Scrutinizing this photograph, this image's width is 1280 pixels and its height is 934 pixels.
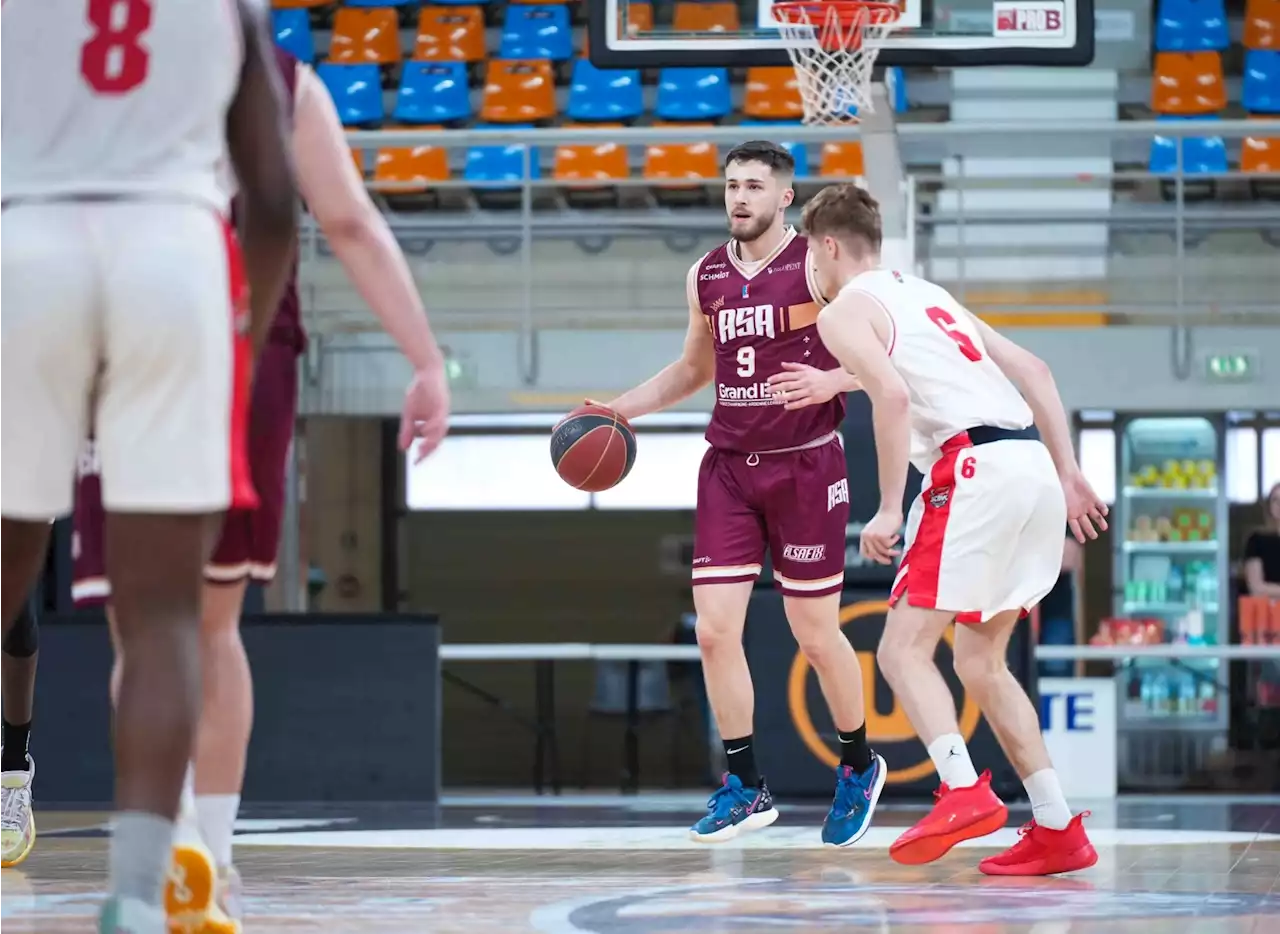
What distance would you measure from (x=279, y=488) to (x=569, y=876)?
1.79m

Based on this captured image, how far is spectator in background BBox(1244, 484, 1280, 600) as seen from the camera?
436 inches

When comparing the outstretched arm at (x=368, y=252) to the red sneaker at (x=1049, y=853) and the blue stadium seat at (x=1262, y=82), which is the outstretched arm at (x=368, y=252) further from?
the blue stadium seat at (x=1262, y=82)

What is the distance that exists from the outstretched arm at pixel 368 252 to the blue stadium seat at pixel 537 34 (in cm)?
1271

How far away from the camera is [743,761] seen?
5746mm

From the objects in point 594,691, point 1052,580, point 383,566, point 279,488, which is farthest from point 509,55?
point 279,488

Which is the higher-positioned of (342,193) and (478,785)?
(342,193)

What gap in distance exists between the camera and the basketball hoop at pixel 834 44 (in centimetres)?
791

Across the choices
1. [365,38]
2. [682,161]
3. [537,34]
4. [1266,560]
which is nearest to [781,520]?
[1266,560]

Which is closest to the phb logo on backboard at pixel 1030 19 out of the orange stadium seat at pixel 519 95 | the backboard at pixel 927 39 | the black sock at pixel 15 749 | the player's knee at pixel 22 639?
the backboard at pixel 927 39

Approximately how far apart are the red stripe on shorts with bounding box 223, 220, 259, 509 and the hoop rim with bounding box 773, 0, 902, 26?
570 centimetres

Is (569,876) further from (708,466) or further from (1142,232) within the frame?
(1142,232)

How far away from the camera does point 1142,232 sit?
12781 mm

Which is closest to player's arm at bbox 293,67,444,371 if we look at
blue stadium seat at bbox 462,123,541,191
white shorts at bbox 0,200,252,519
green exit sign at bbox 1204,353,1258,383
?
white shorts at bbox 0,200,252,519

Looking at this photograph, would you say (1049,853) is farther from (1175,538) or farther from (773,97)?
(773,97)
